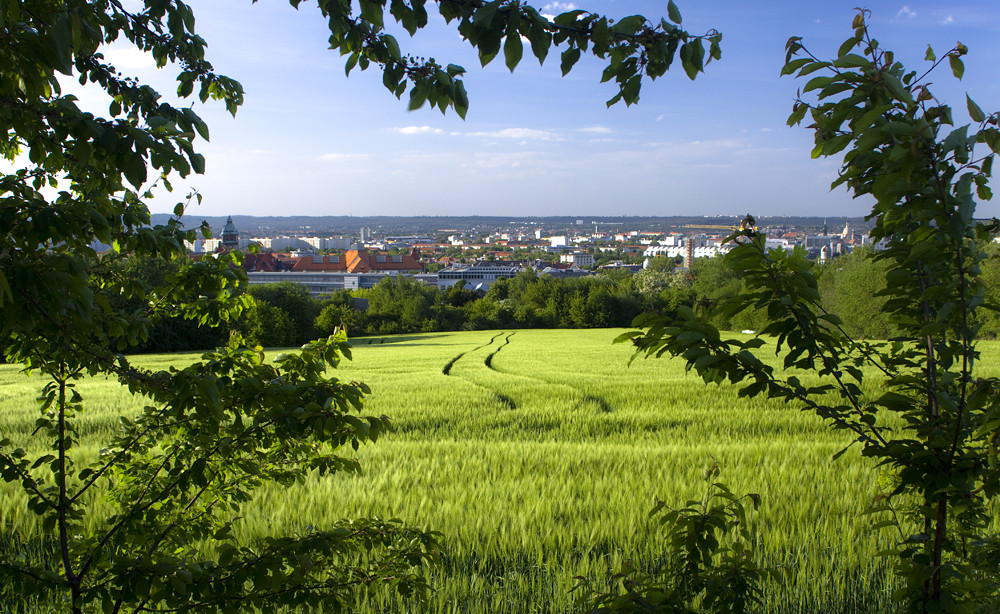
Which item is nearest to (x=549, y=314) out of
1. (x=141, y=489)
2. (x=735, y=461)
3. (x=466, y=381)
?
(x=466, y=381)

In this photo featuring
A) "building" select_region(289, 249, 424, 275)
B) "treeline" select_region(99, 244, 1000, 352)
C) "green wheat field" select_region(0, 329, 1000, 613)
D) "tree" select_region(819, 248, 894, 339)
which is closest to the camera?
"green wheat field" select_region(0, 329, 1000, 613)

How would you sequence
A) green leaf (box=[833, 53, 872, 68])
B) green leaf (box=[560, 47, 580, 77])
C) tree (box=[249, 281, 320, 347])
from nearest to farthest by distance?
green leaf (box=[833, 53, 872, 68])
green leaf (box=[560, 47, 580, 77])
tree (box=[249, 281, 320, 347])

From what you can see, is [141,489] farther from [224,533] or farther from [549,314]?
[549,314]

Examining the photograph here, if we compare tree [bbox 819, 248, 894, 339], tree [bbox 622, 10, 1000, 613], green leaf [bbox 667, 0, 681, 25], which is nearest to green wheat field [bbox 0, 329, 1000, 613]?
tree [bbox 622, 10, 1000, 613]

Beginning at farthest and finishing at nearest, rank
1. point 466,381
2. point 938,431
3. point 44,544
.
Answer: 1. point 466,381
2. point 44,544
3. point 938,431

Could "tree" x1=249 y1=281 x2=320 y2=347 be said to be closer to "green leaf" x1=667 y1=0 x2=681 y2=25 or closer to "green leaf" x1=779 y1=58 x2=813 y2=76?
"green leaf" x1=667 y1=0 x2=681 y2=25

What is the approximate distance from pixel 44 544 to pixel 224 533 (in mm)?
2626

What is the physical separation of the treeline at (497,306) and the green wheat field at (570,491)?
89.8ft

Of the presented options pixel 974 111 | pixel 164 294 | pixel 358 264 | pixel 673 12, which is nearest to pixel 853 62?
pixel 974 111

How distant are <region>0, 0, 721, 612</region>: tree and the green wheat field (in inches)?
34.3

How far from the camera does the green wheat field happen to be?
10.2 ft

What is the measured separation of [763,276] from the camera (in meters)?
1.48

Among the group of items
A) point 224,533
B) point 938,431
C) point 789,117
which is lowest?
point 224,533

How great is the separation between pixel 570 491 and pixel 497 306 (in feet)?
165
